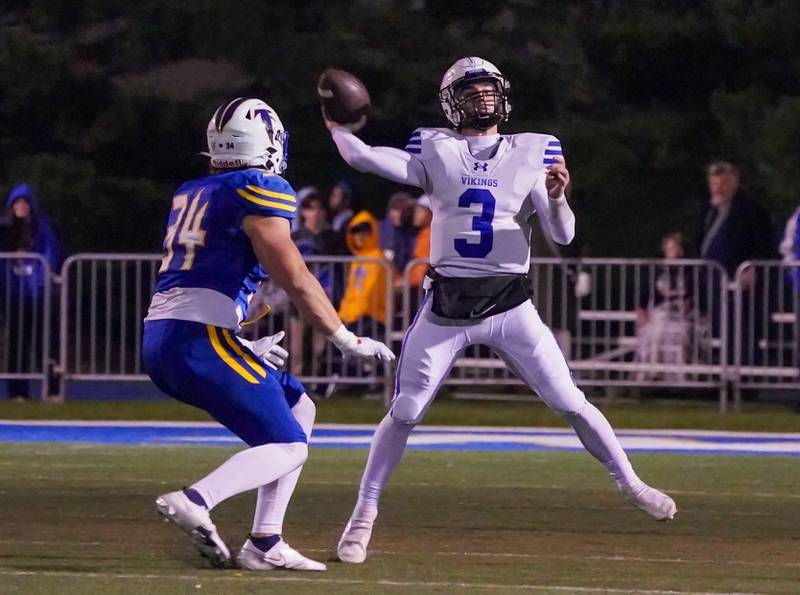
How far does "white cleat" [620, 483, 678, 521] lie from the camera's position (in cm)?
774

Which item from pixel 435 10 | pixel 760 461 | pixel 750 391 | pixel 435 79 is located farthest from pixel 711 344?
pixel 435 10

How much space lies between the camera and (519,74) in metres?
20.9

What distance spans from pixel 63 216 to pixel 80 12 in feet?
7.38

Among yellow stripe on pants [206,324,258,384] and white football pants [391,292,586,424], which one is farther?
white football pants [391,292,586,424]

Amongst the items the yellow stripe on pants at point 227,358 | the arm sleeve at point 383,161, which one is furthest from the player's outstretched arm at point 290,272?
the arm sleeve at point 383,161

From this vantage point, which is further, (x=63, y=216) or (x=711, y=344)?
(x=63, y=216)

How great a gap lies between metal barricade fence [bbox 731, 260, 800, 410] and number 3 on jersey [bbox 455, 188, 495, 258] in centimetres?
689

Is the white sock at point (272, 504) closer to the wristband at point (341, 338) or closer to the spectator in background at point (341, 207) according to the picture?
the wristband at point (341, 338)

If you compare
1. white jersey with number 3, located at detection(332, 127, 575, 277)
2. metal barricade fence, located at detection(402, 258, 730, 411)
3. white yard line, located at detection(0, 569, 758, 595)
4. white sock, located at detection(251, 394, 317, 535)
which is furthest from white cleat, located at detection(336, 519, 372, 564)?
metal barricade fence, located at detection(402, 258, 730, 411)

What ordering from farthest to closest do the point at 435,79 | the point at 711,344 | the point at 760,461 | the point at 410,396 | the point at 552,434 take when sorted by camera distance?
the point at 435,79 < the point at 711,344 < the point at 552,434 < the point at 760,461 < the point at 410,396

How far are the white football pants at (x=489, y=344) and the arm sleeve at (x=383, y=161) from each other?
50cm

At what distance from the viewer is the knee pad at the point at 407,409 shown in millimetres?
7586

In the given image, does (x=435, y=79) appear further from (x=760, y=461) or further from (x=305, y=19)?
(x=760, y=461)

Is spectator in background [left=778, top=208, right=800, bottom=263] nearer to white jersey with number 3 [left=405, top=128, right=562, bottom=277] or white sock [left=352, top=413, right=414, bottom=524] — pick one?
white jersey with number 3 [left=405, top=128, right=562, bottom=277]
